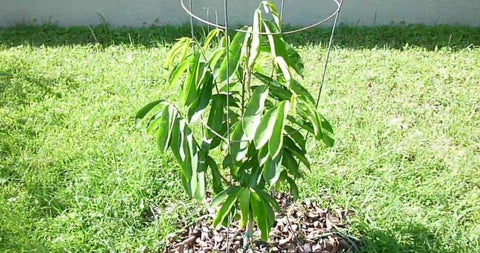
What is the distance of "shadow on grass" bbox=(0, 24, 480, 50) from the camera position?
437 cm

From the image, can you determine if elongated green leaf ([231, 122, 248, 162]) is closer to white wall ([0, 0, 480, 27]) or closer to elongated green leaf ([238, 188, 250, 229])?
elongated green leaf ([238, 188, 250, 229])

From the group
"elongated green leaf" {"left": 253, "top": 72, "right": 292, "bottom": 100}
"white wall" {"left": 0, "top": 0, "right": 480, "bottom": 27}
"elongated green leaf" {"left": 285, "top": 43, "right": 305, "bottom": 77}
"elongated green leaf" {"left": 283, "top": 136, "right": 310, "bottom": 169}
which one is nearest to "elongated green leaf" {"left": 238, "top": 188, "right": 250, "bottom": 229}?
"elongated green leaf" {"left": 283, "top": 136, "right": 310, "bottom": 169}

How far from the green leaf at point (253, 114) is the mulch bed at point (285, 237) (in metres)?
0.59

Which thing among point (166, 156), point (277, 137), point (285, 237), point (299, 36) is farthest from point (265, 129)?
point (299, 36)

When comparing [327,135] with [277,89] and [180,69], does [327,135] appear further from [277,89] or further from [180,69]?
[180,69]

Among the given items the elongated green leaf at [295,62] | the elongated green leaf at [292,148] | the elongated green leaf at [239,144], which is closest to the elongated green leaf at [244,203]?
the elongated green leaf at [239,144]

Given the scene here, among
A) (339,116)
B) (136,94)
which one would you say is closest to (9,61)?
(136,94)

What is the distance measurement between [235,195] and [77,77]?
7.61 ft

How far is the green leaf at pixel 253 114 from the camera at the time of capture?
1.67 metres

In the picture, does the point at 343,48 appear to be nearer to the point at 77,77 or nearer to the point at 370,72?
the point at 370,72

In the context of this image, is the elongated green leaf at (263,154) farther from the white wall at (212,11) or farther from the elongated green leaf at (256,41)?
the white wall at (212,11)

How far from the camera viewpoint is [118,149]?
2896 mm

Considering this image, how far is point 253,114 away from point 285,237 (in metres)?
0.78

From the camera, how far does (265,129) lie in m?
1.61
